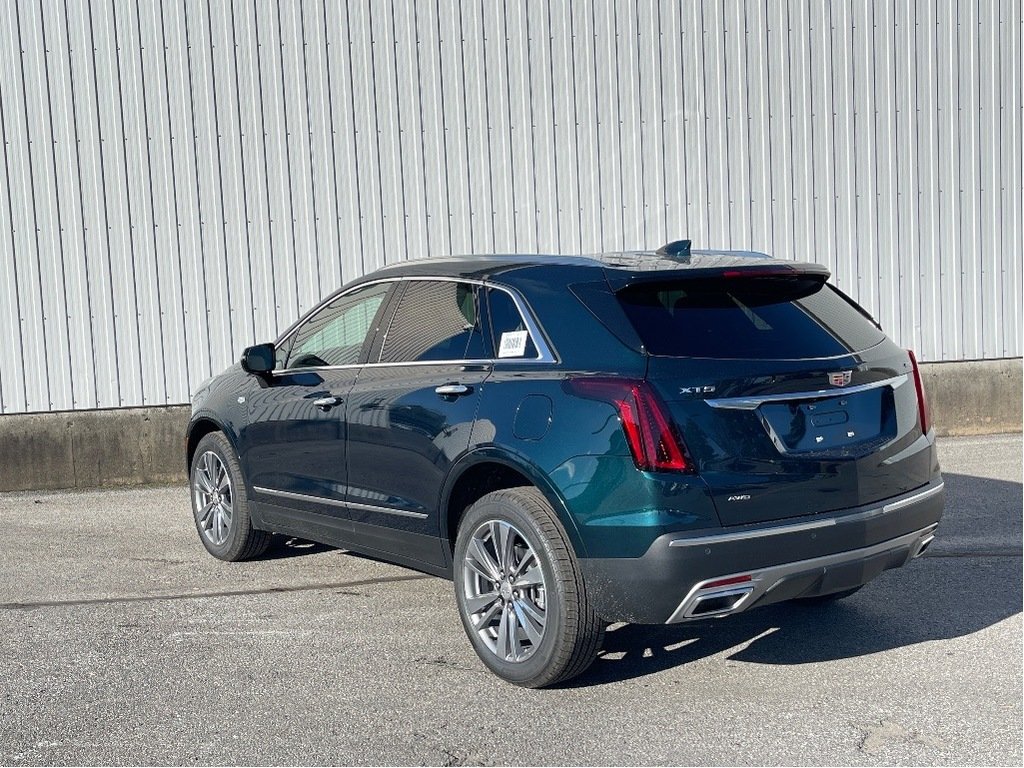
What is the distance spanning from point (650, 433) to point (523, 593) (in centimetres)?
93

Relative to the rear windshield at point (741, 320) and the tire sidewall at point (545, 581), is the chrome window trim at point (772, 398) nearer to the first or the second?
the rear windshield at point (741, 320)

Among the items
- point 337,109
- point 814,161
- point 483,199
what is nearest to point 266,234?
point 337,109

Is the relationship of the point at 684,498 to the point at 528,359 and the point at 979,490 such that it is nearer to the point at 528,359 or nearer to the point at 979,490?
the point at 528,359

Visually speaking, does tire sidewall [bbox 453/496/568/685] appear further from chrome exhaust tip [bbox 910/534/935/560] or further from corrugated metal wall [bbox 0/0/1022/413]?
corrugated metal wall [bbox 0/0/1022/413]

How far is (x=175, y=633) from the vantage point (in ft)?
19.4

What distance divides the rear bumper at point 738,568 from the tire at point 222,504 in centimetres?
303

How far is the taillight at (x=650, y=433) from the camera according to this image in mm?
4508

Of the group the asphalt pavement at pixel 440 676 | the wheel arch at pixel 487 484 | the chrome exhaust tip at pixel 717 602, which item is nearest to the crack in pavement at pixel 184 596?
the asphalt pavement at pixel 440 676

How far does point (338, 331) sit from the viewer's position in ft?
21.3

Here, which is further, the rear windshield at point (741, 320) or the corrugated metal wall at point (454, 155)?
the corrugated metal wall at point (454, 155)

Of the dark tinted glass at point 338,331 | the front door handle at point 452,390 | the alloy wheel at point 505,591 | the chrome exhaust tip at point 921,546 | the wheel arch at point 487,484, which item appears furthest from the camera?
the dark tinted glass at point 338,331

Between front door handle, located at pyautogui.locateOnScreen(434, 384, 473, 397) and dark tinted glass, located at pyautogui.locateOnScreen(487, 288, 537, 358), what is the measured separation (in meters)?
0.22

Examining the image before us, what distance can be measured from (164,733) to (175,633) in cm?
140

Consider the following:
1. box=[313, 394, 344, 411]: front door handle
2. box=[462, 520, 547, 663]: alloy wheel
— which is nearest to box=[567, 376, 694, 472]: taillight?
box=[462, 520, 547, 663]: alloy wheel
